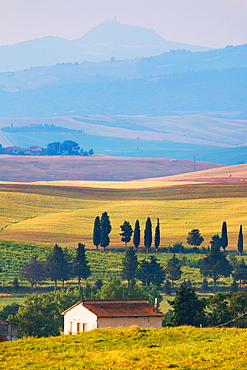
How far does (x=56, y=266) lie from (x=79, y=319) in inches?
2411

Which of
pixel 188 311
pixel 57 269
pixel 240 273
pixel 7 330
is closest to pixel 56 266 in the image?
pixel 57 269

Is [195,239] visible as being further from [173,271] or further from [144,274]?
[144,274]

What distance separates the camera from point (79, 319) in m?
47.8

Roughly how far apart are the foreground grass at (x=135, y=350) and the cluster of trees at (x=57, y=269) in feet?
223

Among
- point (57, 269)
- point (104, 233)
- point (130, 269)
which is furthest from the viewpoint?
point (104, 233)

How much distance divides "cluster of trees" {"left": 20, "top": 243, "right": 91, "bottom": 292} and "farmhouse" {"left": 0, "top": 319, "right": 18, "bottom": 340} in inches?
1834

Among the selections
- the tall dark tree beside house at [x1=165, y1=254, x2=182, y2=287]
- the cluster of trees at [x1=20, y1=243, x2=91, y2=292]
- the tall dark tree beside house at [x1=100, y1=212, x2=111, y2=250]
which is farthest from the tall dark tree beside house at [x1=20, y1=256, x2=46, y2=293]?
the tall dark tree beside house at [x1=100, y1=212, x2=111, y2=250]

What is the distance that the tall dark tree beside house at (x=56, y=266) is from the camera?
107812mm

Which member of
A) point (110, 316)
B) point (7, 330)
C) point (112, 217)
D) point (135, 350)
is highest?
point (112, 217)

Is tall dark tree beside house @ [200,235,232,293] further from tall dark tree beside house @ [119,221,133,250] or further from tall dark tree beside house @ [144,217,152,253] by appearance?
tall dark tree beside house @ [119,221,133,250]

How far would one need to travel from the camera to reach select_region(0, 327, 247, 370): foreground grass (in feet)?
106

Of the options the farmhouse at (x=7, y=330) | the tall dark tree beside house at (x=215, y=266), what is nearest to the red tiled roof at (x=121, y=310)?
the farmhouse at (x=7, y=330)

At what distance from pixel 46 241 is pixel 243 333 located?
4286 inches

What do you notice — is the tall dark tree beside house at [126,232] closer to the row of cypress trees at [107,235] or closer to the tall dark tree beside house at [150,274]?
the row of cypress trees at [107,235]
